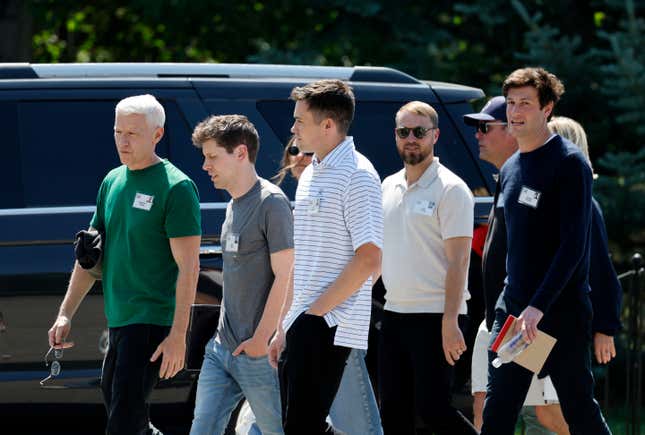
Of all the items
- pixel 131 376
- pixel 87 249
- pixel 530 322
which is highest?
pixel 87 249

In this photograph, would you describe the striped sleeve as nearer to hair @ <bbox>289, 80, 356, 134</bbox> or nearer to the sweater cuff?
hair @ <bbox>289, 80, 356, 134</bbox>

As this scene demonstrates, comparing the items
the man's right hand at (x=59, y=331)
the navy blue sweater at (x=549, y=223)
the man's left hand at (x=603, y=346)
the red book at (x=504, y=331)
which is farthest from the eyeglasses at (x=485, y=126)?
the man's right hand at (x=59, y=331)

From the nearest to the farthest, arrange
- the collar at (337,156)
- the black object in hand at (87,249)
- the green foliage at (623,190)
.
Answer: the collar at (337,156) < the black object in hand at (87,249) < the green foliage at (623,190)

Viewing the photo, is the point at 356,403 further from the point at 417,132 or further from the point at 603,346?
the point at 417,132

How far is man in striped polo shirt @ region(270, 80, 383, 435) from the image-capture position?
4.58 m

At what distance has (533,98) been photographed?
16.5 ft

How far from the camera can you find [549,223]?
491 centimetres

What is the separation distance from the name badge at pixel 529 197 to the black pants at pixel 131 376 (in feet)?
5.26

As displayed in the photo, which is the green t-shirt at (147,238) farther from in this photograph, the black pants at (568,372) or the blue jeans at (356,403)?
the black pants at (568,372)

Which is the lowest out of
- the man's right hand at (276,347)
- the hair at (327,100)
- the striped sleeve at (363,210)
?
the man's right hand at (276,347)

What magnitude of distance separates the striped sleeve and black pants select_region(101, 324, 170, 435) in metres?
1.07

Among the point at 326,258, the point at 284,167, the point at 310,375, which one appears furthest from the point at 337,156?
the point at 284,167

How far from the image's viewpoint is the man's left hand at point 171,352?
200 inches

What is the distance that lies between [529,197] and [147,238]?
1.59m
